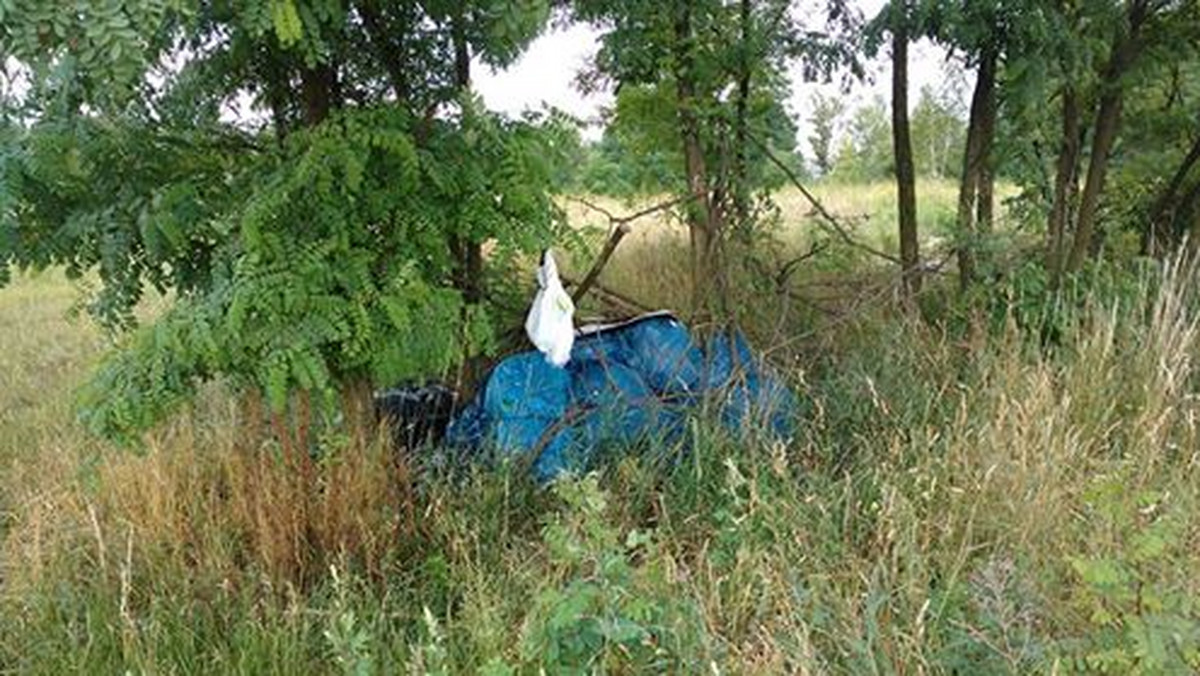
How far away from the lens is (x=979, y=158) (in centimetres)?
484

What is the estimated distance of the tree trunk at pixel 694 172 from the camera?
3875 mm

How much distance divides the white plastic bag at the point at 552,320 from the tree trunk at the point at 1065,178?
276 centimetres

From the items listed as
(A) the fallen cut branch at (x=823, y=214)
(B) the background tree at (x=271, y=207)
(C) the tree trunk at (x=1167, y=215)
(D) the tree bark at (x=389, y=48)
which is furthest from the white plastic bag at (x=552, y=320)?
(C) the tree trunk at (x=1167, y=215)

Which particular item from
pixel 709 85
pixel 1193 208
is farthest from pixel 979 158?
pixel 1193 208

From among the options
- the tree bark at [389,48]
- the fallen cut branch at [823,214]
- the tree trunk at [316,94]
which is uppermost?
the tree bark at [389,48]

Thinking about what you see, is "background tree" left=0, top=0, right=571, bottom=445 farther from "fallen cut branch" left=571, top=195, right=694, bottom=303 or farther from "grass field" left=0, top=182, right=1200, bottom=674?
"fallen cut branch" left=571, top=195, right=694, bottom=303

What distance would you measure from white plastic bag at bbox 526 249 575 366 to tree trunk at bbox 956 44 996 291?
203cm

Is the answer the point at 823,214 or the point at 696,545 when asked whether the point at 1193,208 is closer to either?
the point at 823,214

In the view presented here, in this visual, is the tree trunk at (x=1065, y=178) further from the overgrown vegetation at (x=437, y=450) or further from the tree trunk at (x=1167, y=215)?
the overgrown vegetation at (x=437, y=450)

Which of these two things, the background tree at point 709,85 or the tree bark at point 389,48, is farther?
the background tree at point 709,85

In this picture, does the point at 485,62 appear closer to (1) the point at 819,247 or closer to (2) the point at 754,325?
(2) the point at 754,325

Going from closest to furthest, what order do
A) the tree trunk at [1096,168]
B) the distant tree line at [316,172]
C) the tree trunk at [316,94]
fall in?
the distant tree line at [316,172], the tree trunk at [316,94], the tree trunk at [1096,168]

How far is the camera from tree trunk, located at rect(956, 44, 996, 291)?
14.1 ft

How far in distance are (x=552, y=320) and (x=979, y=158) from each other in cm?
290
